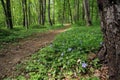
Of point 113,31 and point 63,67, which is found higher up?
point 113,31

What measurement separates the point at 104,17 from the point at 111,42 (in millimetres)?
522

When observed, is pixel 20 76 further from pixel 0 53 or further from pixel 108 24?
pixel 0 53

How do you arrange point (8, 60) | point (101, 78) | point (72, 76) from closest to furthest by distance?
1. point (101, 78)
2. point (72, 76)
3. point (8, 60)

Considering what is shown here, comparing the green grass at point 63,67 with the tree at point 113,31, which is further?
the green grass at point 63,67

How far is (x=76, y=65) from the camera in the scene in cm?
470

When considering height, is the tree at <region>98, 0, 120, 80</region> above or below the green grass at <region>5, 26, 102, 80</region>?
above

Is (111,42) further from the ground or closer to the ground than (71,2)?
closer to the ground

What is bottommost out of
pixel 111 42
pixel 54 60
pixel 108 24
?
pixel 54 60

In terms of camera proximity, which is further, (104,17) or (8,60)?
(8,60)

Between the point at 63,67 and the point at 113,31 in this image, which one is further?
the point at 63,67

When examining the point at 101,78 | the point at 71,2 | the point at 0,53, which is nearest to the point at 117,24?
the point at 101,78

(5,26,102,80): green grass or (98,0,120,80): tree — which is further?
(5,26,102,80): green grass

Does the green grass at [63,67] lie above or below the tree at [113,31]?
below

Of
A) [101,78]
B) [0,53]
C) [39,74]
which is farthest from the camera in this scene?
[0,53]
